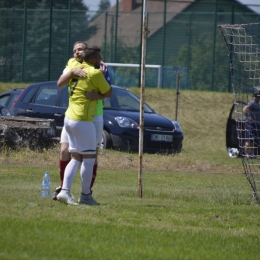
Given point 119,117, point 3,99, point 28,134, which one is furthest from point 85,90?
point 3,99

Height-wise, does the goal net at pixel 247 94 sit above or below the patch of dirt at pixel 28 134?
above

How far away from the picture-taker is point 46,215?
7.51m

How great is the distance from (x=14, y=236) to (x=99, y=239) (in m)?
0.74

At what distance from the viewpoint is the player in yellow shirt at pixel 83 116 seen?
8422 millimetres

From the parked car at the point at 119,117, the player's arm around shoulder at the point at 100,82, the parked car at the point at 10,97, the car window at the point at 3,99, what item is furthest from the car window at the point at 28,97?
the player's arm around shoulder at the point at 100,82

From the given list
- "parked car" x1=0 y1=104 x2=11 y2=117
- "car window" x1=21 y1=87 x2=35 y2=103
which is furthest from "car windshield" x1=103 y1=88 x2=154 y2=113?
"parked car" x1=0 y1=104 x2=11 y2=117

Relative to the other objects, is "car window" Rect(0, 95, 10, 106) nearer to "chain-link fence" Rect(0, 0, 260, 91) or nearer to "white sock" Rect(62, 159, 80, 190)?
"chain-link fence" Rect(0, 0, 260, 91)

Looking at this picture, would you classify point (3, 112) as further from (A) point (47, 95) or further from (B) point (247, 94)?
(B) point (247, 94)

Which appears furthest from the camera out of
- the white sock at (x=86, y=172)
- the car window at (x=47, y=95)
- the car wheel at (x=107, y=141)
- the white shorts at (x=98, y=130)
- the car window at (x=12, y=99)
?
the car window at (x=12, y=99)

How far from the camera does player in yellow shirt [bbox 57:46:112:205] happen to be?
8422mm

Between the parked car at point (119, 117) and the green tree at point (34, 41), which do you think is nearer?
the parked car at point (119, 117)

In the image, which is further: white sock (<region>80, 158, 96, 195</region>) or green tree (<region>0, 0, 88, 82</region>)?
green tree (<region>0, 0, 88, 82</region>)

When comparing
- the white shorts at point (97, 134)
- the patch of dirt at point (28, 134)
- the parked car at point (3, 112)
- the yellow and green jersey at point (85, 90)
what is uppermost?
the yellow and green jersey at point (85, 90)

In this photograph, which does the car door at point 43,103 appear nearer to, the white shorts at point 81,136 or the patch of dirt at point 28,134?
the patch of dirt at point 28,134
